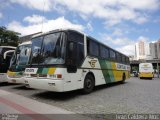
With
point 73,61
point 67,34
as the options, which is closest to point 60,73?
point 73,61

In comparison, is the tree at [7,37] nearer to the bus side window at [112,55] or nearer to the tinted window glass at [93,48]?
the bus side window at [112,55]

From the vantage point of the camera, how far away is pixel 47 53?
8.24 meters

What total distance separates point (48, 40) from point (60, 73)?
5.93 ft

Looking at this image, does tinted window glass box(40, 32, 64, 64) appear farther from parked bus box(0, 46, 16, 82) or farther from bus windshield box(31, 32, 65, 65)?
parked bus box(0, 46, 16, 82)

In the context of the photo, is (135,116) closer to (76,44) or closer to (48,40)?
(76,44)

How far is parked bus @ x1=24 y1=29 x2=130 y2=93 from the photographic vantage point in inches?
306

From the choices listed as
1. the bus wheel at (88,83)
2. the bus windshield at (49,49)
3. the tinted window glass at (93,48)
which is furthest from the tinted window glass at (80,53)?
the bus windshield at (49,49)

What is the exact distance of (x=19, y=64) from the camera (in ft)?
38.6

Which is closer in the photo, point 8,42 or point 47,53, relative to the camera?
point 47,53

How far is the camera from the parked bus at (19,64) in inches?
452

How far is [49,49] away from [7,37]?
1072 inches

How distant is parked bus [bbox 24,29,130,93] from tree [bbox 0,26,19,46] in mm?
25349

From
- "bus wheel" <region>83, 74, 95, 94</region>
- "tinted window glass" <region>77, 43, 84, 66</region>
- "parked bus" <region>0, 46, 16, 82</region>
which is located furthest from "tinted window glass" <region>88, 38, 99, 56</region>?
"parked bus" <region>0, 46, 16, 82</region>

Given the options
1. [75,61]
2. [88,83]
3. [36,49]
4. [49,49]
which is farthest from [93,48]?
[36,49]
